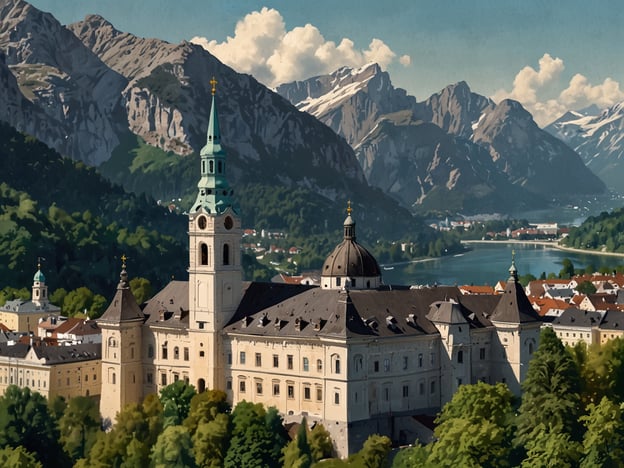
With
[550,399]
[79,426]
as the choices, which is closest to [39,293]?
[79,426]

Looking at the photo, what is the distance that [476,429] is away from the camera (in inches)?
3767

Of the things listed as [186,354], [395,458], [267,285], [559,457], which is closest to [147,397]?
[186,354]

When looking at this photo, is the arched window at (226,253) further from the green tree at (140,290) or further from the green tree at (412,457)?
the green tree at (140,290)

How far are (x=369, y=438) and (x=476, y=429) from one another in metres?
9.66

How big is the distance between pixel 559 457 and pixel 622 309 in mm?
79008

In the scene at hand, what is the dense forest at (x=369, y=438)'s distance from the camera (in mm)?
94875

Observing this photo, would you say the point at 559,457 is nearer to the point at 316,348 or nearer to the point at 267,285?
the point at 316,348

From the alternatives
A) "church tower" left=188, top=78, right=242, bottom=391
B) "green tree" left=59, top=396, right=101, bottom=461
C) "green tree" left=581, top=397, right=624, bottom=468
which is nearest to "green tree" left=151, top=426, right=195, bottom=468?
"green tree" left=59, top=396, right=101, bottom=461

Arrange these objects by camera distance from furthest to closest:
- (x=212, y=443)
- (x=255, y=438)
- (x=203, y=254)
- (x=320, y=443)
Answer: (x=203, y=254), (x=320, y=443), (x=212, y=443), (x=255, y=438)

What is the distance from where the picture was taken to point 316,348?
110m

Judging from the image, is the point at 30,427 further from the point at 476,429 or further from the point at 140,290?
the point at 140,290

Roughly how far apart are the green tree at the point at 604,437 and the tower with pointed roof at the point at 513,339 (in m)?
18.7

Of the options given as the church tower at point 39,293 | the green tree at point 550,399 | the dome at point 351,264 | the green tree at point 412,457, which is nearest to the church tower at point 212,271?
the dome at point 351,264

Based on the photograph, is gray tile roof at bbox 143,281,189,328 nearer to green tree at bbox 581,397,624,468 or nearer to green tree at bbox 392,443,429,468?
green tree at bbox 392,443,429,468
